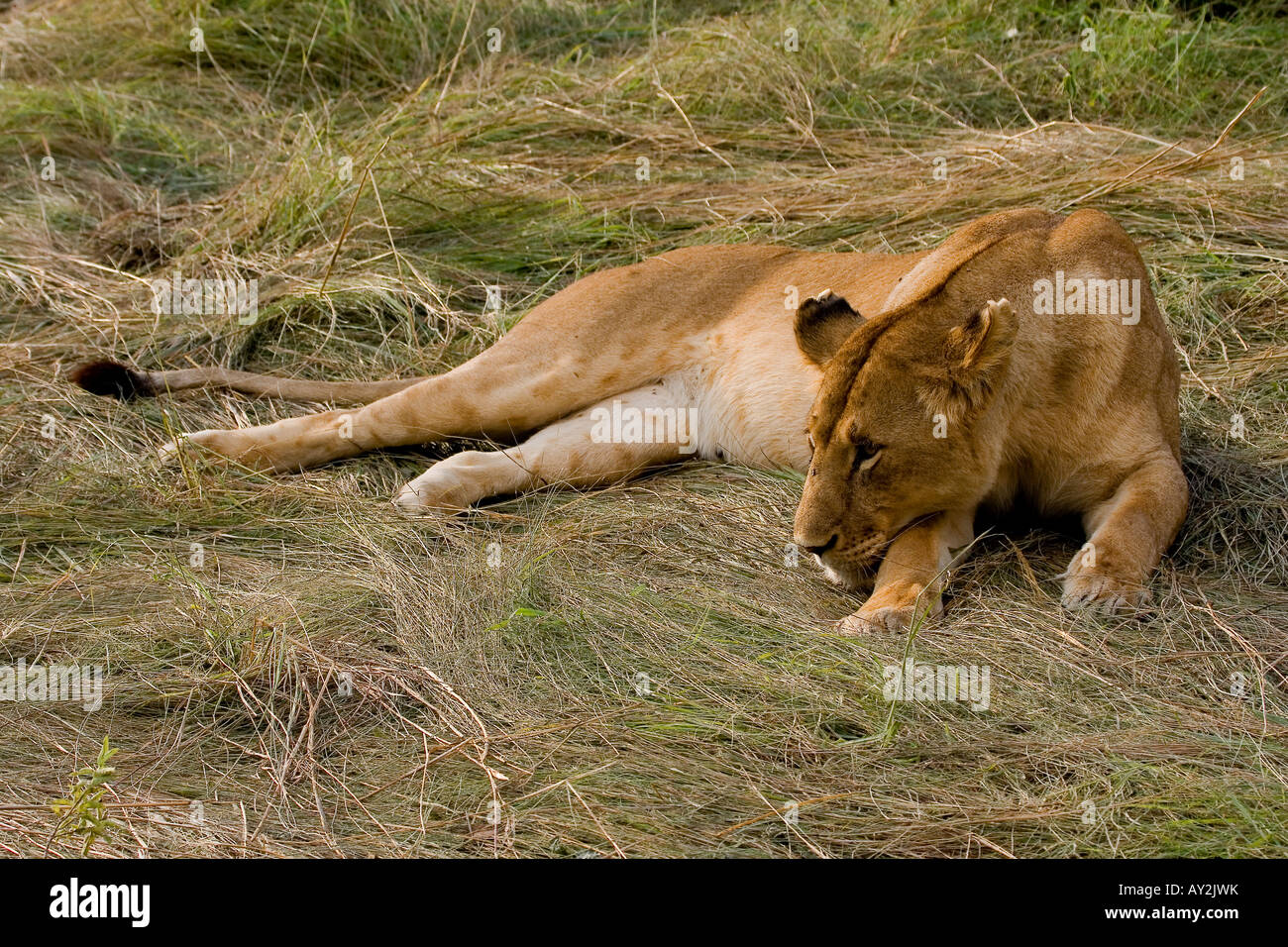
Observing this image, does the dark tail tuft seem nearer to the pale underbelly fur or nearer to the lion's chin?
the pale underbelly fur

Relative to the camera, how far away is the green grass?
120 inches

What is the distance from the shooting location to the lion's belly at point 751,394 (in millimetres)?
4859

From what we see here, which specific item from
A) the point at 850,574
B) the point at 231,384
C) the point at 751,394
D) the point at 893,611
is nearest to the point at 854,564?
the point at 850,574

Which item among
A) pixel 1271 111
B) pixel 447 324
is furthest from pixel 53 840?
pixel 1271 111

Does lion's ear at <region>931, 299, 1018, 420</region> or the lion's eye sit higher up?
lion's ear at <region>931, 299, 1018, 420</region>

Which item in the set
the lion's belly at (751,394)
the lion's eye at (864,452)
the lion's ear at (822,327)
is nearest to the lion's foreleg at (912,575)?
the lion's eye at (864,452)

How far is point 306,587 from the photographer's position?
4.04 m

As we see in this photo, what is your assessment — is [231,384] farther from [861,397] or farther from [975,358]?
[975,358]

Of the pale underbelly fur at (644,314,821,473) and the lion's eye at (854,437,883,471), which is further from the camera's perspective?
the pale underbelly fur at (644,314,821,473)

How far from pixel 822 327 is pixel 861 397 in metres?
0.42

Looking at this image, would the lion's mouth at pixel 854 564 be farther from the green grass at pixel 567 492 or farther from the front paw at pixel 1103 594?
the front paw at pixel 1103 594

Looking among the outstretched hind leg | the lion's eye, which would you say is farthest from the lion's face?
the outstretched hind leg

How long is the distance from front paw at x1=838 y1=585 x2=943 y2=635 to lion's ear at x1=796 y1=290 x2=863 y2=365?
73cm

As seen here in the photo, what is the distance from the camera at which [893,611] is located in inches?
149
